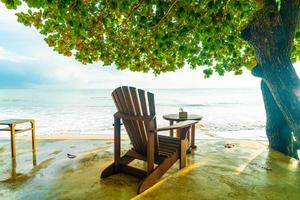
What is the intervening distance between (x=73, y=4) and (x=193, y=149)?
359cm

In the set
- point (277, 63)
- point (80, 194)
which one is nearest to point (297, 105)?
point (277, 63)

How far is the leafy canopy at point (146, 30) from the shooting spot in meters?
2.77

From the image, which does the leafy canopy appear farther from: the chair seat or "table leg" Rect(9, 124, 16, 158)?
"table leg" Rect(9, 124, 16, 158)

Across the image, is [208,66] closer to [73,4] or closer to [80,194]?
[73,4]

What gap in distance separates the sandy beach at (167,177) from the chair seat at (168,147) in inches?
14.6

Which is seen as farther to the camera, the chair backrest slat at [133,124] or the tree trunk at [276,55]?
the tree trunk at [276,55]

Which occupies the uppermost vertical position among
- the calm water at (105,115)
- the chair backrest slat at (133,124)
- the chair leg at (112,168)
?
the chair backrest slat at (133,124)

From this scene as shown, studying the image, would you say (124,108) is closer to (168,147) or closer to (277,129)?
(168,147)

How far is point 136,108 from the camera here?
2555 millimetres

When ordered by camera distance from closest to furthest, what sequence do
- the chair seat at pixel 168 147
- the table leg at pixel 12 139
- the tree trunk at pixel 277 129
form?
the chair seat at pixel 168 147 < the table leg at pixel 12 139 < the tree trunk at pixel 277 129

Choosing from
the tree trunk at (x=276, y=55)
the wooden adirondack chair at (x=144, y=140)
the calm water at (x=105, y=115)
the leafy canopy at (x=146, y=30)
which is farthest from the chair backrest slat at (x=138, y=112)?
the calm water at (x=105, y=115)

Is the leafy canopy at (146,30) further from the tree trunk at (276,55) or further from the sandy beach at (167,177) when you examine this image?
the sandy beach at (167,177)

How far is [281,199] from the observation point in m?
2.31

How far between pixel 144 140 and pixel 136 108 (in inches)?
17.6
